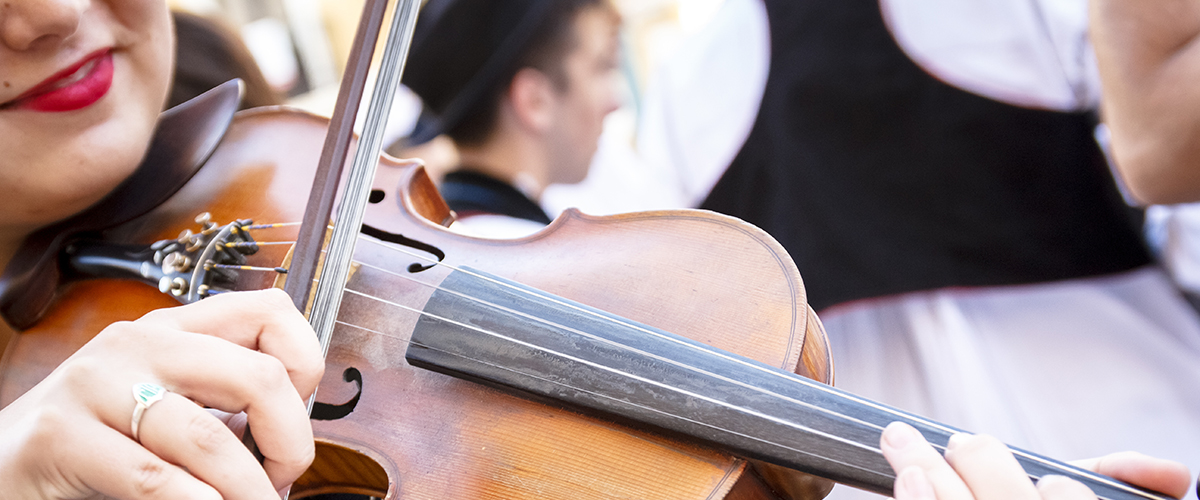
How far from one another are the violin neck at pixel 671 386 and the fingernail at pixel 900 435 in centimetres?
1

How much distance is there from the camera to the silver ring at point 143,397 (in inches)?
13.9

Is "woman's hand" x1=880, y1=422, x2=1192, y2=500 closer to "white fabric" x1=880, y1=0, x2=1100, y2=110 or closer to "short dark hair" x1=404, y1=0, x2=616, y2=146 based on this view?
"white fabric" x1=880, y1=0, x2=1100, y2=110

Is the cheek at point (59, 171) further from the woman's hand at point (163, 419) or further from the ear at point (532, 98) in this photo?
the ear at point (532, 98)

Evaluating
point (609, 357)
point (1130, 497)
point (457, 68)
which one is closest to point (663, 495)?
point (609, 357)

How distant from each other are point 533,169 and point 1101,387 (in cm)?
126

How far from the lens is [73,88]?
0.55 m

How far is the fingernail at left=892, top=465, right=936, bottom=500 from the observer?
414 mm

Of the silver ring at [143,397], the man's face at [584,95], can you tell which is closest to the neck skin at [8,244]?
the silver ring at [143,397]

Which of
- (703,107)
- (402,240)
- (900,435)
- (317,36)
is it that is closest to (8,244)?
(402,240)

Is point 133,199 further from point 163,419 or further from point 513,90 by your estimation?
point 513,90

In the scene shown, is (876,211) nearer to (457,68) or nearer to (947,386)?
(947,386)

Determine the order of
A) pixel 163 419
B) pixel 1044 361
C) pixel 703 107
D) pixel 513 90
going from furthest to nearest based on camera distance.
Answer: pixel 513 90
pixel 703 107
pixel 1044 361
pixel 163 419

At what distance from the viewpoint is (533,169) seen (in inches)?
69.7

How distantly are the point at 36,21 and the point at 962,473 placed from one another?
69cm
